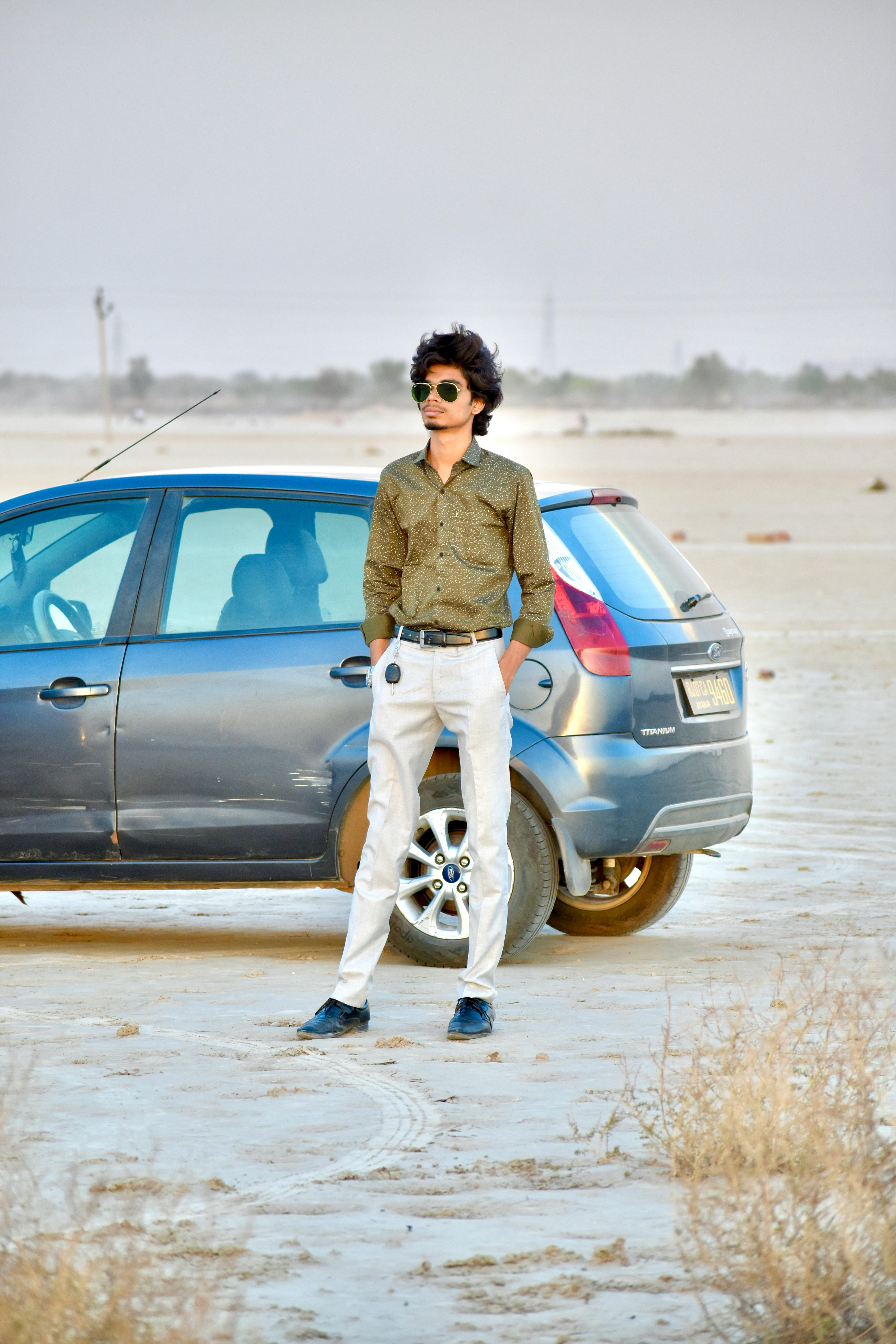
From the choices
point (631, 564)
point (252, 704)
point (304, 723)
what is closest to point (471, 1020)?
point (304, 723)

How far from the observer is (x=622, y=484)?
75000 mm

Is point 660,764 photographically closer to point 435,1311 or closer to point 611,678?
point 611,678

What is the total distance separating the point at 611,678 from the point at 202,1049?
2065 mm

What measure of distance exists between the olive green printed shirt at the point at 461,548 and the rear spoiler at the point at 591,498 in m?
1.34

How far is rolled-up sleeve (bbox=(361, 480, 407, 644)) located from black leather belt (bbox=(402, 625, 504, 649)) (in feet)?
0.47

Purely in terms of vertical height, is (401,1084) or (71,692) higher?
Answer: (71,692)

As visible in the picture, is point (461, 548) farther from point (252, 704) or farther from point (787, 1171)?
point (787, 1171)

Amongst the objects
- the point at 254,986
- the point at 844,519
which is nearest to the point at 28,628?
the point at 254,986

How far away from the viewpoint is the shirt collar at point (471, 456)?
5988 mm

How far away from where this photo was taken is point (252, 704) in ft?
23.7

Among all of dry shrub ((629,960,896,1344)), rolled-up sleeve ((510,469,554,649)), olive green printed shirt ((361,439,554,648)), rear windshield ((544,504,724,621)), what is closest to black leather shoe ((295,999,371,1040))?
dry shrub ((629,960,896,1344))

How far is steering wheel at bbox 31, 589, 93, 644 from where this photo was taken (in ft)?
24.8

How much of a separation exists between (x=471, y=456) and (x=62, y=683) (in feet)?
6.94

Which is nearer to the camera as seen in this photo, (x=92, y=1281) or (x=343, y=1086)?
(x=92, y=1281)
